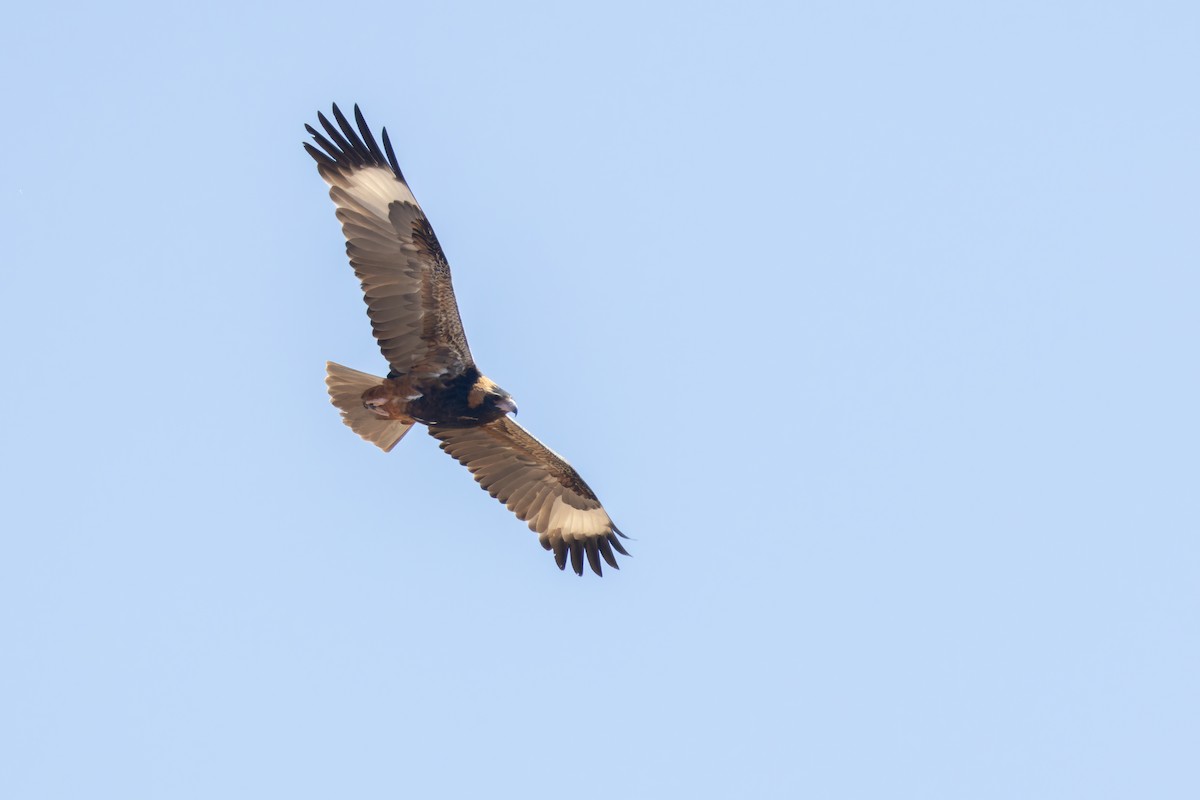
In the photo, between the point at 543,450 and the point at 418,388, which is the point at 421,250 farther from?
the point at 543,450

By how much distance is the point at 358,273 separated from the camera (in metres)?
15.2

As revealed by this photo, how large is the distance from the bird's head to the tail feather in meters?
0.93

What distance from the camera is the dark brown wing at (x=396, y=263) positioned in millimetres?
15117

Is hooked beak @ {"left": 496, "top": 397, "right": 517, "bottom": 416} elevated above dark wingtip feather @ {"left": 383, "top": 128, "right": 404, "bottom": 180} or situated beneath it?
situated beneath

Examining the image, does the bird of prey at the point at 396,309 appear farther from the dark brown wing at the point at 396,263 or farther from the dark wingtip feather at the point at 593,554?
the dark wingtip feather at the point at 593,554

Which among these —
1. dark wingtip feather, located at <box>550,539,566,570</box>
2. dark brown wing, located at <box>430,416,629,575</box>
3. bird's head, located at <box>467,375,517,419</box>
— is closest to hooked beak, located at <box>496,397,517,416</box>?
bird's head, located at <box>467,375,517,419</box>

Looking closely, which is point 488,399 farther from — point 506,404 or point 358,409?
point 358,409

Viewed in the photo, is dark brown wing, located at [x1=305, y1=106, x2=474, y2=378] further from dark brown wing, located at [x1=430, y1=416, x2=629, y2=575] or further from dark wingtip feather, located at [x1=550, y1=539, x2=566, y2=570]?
dark wingtip feather, located at [x1=550, y1=539, x2=566, y2=570]

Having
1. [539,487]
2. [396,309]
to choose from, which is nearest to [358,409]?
[396,309]

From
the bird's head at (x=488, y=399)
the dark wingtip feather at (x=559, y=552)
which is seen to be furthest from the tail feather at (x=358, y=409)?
the dark wingtip feather at (x=559, y=552)

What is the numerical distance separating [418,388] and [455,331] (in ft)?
1.91

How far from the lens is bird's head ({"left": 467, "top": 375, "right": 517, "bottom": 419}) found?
15289 millimetres

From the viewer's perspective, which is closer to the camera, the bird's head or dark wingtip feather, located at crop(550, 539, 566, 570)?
the bird's head

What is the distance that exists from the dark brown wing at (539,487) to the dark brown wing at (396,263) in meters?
1.30
